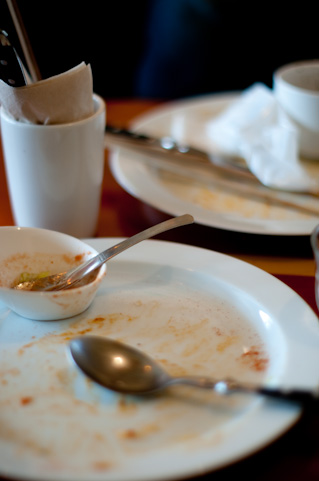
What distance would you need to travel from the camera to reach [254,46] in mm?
1736

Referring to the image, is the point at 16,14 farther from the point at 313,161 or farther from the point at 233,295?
the point at 313,161

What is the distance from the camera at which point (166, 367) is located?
0.49 meters

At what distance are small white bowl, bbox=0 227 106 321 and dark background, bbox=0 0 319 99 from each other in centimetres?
106

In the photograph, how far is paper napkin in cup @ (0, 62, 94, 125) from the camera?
2.06 ft

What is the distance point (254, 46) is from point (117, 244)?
51.7 inches

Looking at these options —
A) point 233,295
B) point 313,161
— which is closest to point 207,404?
point 233,295

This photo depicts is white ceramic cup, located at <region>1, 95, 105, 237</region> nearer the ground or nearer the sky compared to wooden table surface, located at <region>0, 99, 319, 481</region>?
nearer the sky

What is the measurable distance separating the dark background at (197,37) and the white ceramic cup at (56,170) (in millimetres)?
938

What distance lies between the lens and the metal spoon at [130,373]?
0.42 metres

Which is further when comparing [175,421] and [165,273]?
[165,273]

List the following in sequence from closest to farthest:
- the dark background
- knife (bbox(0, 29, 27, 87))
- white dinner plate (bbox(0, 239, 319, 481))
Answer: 1. white dinner plate (bbox(0, 239, 319, 481))
2. knife (bbox(0, 29, 27, 87))
3. the dark background

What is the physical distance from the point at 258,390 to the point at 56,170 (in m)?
0.38

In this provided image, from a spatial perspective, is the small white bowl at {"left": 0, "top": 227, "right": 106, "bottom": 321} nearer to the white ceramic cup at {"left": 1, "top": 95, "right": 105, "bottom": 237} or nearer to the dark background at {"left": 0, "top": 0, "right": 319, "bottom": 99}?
the white ceramic cup at {"left": 1, "top": 95, "right": 105, "bottom": 237}

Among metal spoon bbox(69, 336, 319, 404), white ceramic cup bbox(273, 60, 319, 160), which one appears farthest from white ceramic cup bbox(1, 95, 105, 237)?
white ceramic cup bbox(273, 60, 319, 160)
